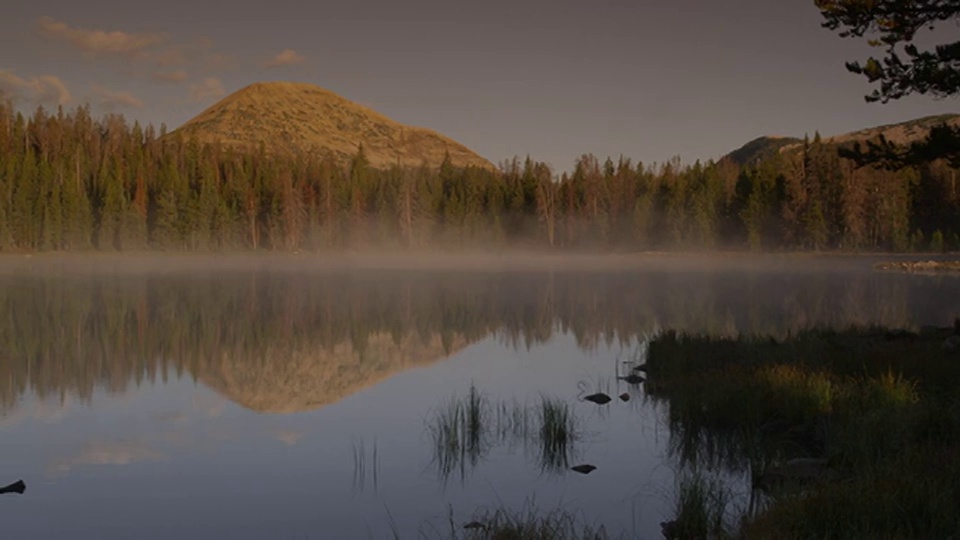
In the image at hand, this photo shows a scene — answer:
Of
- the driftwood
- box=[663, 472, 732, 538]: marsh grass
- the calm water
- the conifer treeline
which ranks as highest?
the conifer treeline

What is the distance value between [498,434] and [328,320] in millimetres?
19330

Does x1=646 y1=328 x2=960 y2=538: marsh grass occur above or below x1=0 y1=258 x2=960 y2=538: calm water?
above

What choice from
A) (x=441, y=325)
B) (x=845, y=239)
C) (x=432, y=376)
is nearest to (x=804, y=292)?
(x=441, y=325)

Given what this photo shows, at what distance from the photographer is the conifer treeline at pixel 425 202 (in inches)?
3922

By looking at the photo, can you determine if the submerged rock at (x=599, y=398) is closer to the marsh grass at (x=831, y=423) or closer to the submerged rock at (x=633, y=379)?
the marsh grass at (x=831, y=423)

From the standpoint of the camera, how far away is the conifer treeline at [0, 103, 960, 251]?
327 ft

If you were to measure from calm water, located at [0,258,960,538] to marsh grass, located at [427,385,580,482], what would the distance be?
0.39 feet

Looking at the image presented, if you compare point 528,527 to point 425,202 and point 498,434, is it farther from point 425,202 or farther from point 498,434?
point 425,202

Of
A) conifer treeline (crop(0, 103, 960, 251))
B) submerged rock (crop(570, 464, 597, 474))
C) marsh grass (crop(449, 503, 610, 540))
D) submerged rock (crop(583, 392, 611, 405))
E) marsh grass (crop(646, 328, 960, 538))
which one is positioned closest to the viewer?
marsh grass (crop(646, 328, 960, 538))

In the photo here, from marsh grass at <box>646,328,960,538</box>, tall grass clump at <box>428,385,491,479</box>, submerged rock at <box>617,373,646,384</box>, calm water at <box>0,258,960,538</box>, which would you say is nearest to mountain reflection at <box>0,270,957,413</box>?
calm water at <box>0,258,960,538</box>

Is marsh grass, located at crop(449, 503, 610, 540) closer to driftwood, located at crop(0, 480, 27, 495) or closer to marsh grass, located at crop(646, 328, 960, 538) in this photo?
marsh grass, located at crop(646, 328, 960, 538)

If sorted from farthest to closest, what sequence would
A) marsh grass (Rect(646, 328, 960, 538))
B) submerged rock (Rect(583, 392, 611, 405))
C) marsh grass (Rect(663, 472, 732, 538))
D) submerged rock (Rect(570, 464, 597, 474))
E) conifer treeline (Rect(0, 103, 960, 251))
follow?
conifer treeline (Rect(0, 103, 960, 251))
submerged rock (Rect(583, 392, 611, 405))
submerged rock (Rect(570, 464, 597, 474))
marsh grass (Rect(663, 472, 732, 538))
marsh grass (Rect(646, 328, 960, 538))

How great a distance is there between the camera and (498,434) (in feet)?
43.3

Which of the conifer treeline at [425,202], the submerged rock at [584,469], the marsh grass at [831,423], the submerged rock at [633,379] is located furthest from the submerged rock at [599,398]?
Answer: the conifer treeline at [425,202]
